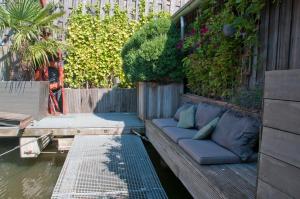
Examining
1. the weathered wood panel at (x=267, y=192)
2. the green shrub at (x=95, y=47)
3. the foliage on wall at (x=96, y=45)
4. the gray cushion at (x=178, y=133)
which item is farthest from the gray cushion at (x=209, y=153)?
the green shrub at (x=95, y=47)

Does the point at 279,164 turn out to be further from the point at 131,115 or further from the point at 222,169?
the point at 131,115

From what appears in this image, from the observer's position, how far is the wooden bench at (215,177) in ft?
6.88

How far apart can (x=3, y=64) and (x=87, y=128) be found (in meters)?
3.29

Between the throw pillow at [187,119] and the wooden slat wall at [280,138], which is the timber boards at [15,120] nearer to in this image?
the throw pillow at [187,119]

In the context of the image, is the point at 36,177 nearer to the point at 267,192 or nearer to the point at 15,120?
the point at 15,120

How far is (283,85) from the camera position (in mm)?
1303

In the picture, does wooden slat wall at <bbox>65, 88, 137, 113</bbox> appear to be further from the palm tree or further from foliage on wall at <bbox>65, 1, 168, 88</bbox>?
the palm tree

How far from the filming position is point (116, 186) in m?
3.10

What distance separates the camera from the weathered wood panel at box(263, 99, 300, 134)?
122 centimetres

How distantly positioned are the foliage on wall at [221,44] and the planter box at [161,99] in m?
0.62

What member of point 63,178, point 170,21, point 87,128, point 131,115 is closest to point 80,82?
point 131,115

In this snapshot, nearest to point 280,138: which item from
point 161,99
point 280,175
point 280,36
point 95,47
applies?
point 280,175

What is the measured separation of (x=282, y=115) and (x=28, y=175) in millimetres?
3939

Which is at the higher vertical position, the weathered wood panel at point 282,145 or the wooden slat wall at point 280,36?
the wooden slat wall at point 280,36
